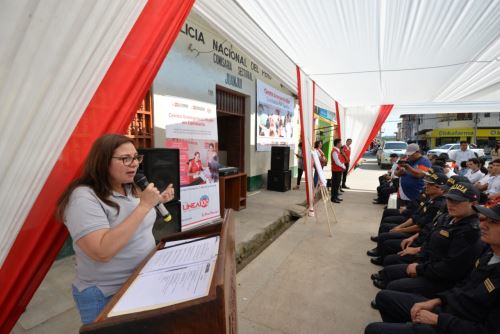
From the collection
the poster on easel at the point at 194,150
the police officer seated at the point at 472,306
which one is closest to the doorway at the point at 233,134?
the poster on easel at the point at 194,150

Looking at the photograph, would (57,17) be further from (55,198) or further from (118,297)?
(118,297)

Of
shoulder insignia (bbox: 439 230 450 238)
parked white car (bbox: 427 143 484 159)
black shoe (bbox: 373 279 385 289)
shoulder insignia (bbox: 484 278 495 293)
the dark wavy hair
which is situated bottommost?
black shoe (bbox: 373 279 385 289)

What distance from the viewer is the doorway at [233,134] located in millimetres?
6282

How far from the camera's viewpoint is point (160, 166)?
299 cm

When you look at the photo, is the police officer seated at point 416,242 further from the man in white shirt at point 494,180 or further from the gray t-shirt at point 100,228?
the gray t-shirt at point 100,228

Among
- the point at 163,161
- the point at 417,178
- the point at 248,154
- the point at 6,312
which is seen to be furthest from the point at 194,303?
the point at 248,154

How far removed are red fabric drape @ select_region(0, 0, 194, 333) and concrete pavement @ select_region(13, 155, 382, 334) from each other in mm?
1279

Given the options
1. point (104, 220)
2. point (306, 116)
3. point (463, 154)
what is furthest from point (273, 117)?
point (104, 220)

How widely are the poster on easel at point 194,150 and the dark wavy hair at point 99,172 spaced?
2837mm

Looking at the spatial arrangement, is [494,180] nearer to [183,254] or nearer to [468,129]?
[183,254]

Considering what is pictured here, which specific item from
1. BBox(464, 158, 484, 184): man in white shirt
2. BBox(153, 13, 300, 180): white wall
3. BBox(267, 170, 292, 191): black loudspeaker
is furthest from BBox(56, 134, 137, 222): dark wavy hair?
BBox(464, 158, 484, 184): man in white shirt

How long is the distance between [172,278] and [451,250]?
2.02 m

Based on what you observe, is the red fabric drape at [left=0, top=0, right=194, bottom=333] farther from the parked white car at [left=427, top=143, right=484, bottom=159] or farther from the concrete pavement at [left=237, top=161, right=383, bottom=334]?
the parked white car at [left=427, top=143, right=484, bottom=159]

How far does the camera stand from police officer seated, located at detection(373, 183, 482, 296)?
6.17 feet
